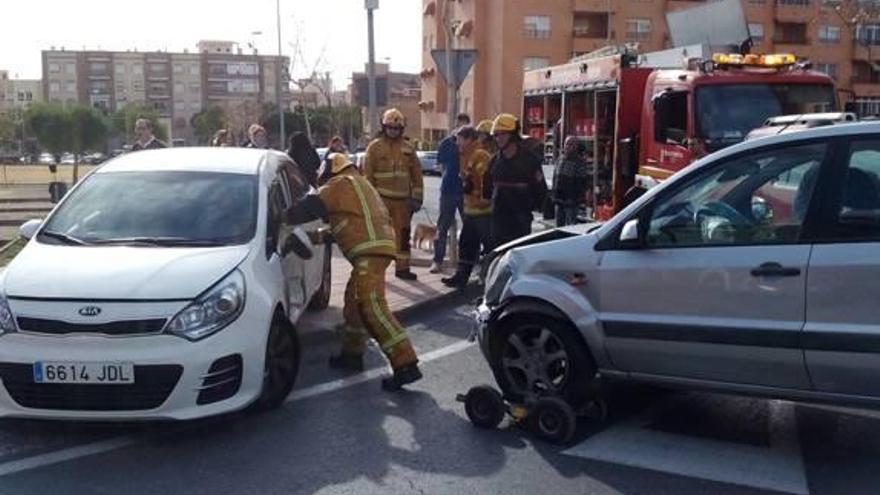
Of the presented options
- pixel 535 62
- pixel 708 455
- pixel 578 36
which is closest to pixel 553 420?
pixel 708 455

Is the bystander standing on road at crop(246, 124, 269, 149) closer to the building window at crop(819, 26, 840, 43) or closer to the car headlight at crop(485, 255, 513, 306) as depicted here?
the car headlight at crop(485, 255, 513, 306)

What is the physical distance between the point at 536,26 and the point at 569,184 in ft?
157

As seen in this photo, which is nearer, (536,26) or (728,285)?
(728,285)

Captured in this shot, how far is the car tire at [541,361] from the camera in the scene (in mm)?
5457

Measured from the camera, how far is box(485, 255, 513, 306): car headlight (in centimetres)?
580

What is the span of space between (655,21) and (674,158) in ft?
170

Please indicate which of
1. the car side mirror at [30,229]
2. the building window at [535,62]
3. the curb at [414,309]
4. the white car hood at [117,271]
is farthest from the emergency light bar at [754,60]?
the building window at [535,62]

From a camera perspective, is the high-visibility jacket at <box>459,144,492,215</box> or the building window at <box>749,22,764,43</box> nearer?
the high-visibility jacket at <box>459,144,492,215</box>

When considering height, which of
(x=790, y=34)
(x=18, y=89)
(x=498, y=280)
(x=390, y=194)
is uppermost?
(x=790, y=34)

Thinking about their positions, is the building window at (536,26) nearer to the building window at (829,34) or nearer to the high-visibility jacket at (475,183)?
the building window at (829,34)

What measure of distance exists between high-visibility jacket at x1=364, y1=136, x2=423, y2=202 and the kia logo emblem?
499cm

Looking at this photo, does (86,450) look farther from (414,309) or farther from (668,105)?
(668,105)

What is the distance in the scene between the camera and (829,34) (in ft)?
210

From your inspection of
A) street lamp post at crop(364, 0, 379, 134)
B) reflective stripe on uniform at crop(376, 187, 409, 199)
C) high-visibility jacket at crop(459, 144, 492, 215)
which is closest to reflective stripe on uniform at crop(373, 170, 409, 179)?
reflective stripe on uniform at crop(376, 187, 409, 199)
